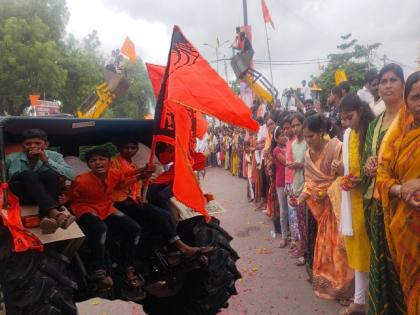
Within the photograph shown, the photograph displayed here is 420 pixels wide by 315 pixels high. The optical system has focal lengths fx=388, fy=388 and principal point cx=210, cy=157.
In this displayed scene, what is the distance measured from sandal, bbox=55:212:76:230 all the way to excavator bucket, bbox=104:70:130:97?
23.3 feet

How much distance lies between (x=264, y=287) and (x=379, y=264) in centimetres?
204

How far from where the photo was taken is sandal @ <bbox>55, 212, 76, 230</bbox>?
2.35m

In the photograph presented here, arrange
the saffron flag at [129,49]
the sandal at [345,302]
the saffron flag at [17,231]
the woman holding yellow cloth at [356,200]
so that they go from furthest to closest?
the saffron flag at [129,49] → the sandal at [345,302] → the woman holding yellow cloth at [356,200] → the saffron flag at [17,231]

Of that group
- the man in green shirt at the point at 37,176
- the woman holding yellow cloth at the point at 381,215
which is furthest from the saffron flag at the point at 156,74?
the woman holding yellow cloth at the point at 381,215

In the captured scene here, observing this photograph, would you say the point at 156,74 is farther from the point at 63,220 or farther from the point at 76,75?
the point at 76,75

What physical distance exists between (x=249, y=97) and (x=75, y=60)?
16180 millimetres

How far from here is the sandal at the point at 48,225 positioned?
7.55ft

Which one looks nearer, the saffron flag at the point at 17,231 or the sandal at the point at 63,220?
the saffron flag at the point at 17,231

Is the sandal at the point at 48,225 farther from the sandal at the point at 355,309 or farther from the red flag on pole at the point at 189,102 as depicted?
the sandal at the point at 355,309

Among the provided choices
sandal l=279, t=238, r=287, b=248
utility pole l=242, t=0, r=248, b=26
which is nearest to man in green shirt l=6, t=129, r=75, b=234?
sandal l=279, t=238, r=287, b=248

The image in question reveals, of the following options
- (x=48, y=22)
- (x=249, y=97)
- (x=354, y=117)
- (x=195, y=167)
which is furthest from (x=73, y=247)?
(x=48, y=22)

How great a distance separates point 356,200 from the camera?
358 centimetres

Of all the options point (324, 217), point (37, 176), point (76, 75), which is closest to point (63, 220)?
point (37, 176)

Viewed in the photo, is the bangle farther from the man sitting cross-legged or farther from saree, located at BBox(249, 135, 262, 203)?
saree, located at BBox(249, 135, 262, 203)
